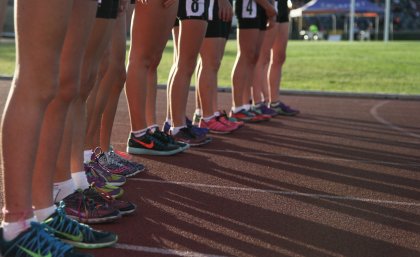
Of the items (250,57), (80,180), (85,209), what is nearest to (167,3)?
(80,180)

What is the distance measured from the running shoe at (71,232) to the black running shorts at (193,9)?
2.98 m

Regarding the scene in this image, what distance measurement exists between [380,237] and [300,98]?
A: 26.6 feet

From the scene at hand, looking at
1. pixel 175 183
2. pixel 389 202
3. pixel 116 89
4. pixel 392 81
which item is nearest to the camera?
pixel 389 202

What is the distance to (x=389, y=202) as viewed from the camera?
4.16 meters

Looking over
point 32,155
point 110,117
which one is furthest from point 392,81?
point 32,155

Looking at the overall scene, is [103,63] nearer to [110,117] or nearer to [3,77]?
[110,117]

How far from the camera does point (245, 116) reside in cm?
791

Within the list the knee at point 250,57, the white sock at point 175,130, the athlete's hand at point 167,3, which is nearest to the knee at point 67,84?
the athlete's hand at point 167,3

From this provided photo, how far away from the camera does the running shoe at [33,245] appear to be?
2672mm

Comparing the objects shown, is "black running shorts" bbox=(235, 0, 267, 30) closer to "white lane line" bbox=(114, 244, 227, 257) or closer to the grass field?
"white lane line" bbox=(114, 244, 227, 257)

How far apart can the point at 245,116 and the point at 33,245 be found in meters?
5.39

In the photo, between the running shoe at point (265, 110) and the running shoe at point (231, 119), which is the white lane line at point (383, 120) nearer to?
the running shoe at point (265, 110)

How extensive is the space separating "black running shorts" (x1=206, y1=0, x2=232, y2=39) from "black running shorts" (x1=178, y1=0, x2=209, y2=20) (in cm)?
72

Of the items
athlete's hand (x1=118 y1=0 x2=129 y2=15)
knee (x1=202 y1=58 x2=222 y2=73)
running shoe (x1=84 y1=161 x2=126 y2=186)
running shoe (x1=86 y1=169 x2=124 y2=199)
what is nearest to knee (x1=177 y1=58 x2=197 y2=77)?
knee (x1=202 y1=58 x2=222 y2=73)
